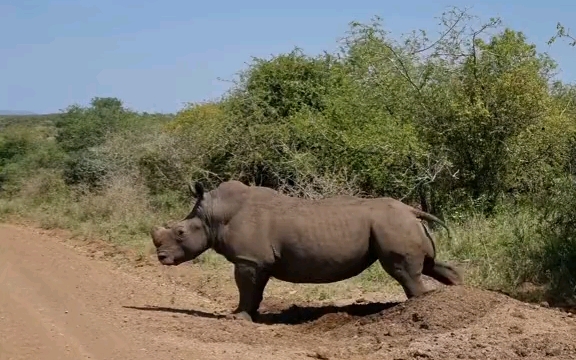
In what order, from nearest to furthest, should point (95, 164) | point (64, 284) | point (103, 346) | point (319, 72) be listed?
point (103, 346), point (64, 284), point (319, 72), point (95, 164)

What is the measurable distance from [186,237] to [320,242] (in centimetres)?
164

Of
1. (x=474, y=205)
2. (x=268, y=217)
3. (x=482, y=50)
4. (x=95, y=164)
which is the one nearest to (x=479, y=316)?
(x=268, y=217)

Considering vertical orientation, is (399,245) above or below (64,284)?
above

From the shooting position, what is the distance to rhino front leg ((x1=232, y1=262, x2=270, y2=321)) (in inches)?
385

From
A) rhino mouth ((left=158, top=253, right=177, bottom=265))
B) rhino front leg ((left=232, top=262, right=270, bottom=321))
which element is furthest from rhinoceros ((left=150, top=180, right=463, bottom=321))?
rhino mouth ((left=158, top=253, right=177, bottom=265))

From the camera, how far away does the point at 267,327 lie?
9.46 metres

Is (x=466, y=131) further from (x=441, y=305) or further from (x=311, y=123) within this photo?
(x=441, y=305)

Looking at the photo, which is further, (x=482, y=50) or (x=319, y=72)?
(x=319, y=72)

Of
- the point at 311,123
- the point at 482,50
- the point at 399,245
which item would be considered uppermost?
the point at 482,50

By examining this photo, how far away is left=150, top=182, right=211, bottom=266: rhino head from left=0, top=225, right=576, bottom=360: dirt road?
644mm

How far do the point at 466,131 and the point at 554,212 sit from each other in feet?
9.91

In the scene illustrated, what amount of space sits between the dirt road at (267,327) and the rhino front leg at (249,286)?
0.24 m

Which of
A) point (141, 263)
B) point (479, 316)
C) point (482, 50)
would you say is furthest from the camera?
point (482, 50)

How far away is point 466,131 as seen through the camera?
14922mm
